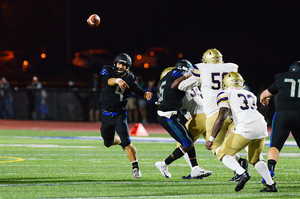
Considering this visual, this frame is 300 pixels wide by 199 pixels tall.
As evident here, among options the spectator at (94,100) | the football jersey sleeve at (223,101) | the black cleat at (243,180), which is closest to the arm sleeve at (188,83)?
the football jersey sleeve at (223,101)

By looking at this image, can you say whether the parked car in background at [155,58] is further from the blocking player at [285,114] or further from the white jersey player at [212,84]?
the blocking player at [285,114]

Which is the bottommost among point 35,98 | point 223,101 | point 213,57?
point 35,98

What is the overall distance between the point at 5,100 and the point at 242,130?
19.7 metres

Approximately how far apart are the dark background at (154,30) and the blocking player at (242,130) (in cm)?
2532

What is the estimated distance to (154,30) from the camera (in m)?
39.4

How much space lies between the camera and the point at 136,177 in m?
8.11

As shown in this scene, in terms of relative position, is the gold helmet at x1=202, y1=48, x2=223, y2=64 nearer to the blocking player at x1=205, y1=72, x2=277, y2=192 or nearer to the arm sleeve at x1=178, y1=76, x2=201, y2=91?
the arm sleeve at x1=178, y1=76, x2=201, y2=91

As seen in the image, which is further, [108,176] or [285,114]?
[108,176]

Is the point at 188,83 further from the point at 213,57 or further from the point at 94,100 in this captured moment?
the point at 94,100

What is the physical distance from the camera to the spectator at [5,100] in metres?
24.9

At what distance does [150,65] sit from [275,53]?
8130mm

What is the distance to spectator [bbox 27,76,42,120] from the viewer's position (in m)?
24.6

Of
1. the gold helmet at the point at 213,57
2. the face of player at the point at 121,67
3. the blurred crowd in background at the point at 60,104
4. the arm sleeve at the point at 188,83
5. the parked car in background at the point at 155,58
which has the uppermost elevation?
the gold helmet at the point at 213,57

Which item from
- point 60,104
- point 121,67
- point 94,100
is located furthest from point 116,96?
point 60,104
